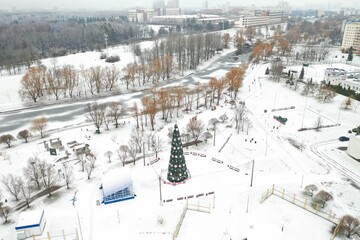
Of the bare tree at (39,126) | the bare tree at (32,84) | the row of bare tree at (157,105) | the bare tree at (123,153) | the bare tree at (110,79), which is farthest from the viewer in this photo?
the bare tree at (110,79)

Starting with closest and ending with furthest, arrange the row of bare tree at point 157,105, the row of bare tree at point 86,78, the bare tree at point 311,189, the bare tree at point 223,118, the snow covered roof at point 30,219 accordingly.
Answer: the snow covered roof at point 30,219
the bare tree at point 311,189
the row of bare tree at point 157,105
the bare tree at point 223,118
the row of bare tree at point 86,78

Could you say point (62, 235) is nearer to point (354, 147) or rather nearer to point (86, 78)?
point (354, 147)

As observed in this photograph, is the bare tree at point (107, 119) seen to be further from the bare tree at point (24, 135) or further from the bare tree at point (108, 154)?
the bare tree at point (24, 135)

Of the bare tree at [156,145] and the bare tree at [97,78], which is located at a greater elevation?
the bare tree at [97,78]

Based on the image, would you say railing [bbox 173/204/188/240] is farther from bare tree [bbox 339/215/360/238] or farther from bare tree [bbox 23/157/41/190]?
bare tree [bbox 23/157/41/190]

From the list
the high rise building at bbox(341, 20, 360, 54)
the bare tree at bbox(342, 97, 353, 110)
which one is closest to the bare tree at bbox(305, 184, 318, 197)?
the bare tree at bbox(342, 97, 353, 110)

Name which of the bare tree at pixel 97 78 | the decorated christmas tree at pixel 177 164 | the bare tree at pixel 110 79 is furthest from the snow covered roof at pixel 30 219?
the bare tree at pixel 110 79
